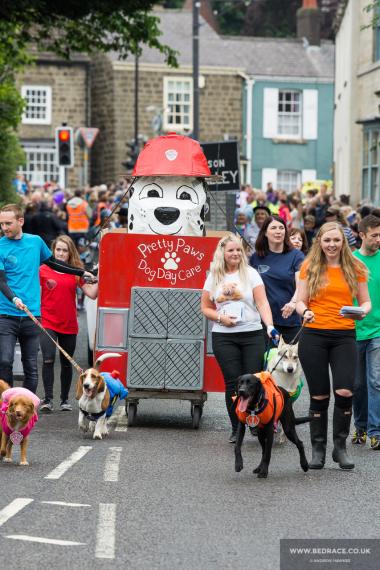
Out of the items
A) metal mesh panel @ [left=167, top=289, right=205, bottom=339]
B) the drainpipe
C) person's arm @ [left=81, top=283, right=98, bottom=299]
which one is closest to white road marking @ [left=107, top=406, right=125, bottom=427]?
metal mesh panel @ [left=167, top=289, right=205, bottom=339]

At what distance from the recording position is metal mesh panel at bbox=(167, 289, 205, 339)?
43.3ft

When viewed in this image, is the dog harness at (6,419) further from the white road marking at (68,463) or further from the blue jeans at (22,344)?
the blue jeans at (22,344)

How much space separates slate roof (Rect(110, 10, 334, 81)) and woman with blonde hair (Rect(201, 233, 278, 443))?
158 ft

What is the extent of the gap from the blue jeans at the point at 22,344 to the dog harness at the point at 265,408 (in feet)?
9.93

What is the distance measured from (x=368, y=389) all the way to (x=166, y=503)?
3.49 meters

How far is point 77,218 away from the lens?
1158 inches

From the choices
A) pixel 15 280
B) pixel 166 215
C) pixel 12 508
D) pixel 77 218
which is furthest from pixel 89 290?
pixel 77 218

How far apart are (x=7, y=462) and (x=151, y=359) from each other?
8.89 feet

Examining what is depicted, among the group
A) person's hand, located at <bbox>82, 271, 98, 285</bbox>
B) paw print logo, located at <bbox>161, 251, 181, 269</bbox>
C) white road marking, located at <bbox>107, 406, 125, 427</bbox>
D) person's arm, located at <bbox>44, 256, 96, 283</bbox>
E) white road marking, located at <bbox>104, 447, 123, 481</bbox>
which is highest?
paw print logo, located at <bbox>161, 251, 181, 269</bbox>

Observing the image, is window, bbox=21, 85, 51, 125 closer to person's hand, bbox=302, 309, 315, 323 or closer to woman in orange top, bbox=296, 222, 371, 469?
woman in orange top, bbox=296, 222, 371, 469

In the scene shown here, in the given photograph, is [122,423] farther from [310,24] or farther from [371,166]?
[310,24]

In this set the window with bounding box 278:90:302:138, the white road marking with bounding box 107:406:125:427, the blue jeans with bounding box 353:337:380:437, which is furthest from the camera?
the window with bounding box 278:90:302:138

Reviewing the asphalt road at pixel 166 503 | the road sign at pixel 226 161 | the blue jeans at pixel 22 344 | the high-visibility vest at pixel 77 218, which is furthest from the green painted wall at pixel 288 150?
the asphalt road at pixel 166 503

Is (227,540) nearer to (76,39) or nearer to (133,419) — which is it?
(133,419)
